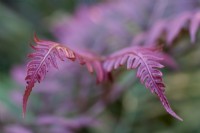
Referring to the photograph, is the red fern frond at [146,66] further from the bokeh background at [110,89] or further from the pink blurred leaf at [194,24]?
the bokeh background at [110,89]

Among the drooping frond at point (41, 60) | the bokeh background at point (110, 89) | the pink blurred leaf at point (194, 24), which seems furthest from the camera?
the bokeh background at point (110, 89)

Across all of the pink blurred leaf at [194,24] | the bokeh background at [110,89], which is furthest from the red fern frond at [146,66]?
the bokeh background at [110,89]

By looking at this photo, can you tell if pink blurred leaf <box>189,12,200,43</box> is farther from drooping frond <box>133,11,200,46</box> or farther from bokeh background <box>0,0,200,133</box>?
bokeh background <box>0,0,200,133</box>

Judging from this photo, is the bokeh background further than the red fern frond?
Yes

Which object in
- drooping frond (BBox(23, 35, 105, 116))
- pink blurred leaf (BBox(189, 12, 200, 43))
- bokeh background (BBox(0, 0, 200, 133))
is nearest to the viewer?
drooping frond (BBox(23, 35, 105, 116))

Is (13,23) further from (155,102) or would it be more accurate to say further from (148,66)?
(148,66)

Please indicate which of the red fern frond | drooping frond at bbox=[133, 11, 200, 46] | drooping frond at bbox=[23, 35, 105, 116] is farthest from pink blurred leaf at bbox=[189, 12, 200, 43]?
drooping frond at bbox=[23, 35, 105, 116]

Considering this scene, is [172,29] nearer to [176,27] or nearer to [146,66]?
[176,27]
